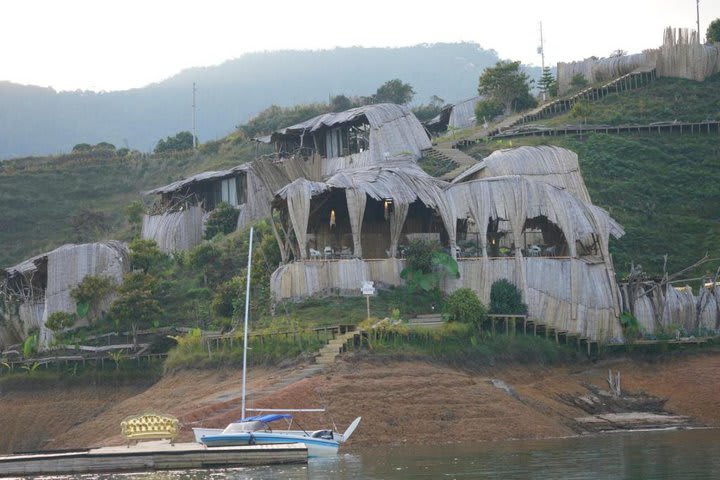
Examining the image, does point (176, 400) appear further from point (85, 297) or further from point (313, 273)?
point (85, 297)

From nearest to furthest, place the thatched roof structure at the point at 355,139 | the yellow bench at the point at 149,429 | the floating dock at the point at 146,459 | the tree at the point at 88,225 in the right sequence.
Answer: the floating dock at the point at 146,459
the yellow bench at the point at 149,429
the thatched roof structure at the point at 355,139
the tree at the point at 88,225

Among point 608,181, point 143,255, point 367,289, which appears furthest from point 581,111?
point 367,289

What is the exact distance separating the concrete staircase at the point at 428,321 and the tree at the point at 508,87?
37.8 meters

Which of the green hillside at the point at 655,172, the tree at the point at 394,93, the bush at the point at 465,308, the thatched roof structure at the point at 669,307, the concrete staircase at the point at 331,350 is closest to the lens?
the concrete staircase at the point at 331,350

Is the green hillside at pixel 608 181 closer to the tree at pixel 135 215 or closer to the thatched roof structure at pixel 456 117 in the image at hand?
the tree at pixel 135 215

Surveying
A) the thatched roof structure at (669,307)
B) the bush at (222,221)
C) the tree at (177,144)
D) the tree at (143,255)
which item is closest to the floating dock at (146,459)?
the thatched roof structure at (669,307)

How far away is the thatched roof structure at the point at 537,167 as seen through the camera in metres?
57.0

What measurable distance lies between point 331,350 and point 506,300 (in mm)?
9120

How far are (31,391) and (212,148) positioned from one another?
4686 centimetres

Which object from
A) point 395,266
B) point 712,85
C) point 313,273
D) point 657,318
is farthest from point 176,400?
point 712,85

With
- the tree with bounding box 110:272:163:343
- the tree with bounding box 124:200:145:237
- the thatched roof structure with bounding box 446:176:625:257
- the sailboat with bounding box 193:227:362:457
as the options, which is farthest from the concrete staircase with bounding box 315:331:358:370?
the tree with bounding box 124:200:145:237

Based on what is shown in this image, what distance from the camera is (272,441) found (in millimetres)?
34156

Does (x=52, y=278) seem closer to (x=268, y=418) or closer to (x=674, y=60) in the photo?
(x=268, y=418)

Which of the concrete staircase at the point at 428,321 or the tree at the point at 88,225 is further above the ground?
the tree at the point at 88,225
